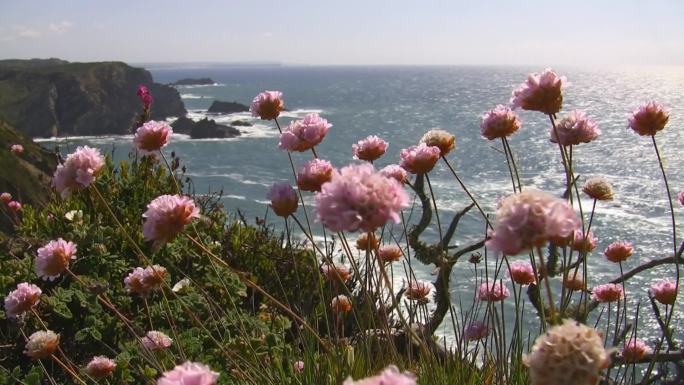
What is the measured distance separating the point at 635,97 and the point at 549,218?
336ft

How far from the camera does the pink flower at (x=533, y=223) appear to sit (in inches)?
48.3

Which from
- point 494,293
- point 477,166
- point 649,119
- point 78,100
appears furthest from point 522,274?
point 78,100

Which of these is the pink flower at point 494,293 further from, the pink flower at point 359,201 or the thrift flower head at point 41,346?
the thrift flower head at point 41,346

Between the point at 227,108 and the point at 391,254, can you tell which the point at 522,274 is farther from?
the point at 227,108

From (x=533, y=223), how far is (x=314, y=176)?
103cm

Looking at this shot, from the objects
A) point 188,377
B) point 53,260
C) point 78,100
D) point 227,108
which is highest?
point 188,377

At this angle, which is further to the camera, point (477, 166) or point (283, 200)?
point (477, 166)

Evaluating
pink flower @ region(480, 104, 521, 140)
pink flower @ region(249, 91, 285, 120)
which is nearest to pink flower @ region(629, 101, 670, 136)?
pink flower @ region(480, 104, 521, 140)

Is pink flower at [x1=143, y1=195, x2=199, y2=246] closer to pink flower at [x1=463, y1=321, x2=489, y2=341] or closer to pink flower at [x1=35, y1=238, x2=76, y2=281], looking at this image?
pink flower at [x1=35, y1=238, x2=76, y2=281]

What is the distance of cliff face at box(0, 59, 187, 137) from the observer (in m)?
59.7

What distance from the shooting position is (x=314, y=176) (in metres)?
2.16

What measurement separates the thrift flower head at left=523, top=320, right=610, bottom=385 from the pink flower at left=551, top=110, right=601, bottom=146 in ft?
4.14

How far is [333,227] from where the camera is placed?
1.37 metres

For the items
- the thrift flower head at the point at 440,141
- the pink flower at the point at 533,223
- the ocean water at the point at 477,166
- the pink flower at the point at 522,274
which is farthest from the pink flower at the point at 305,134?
the pink flower at the point at 533,223
